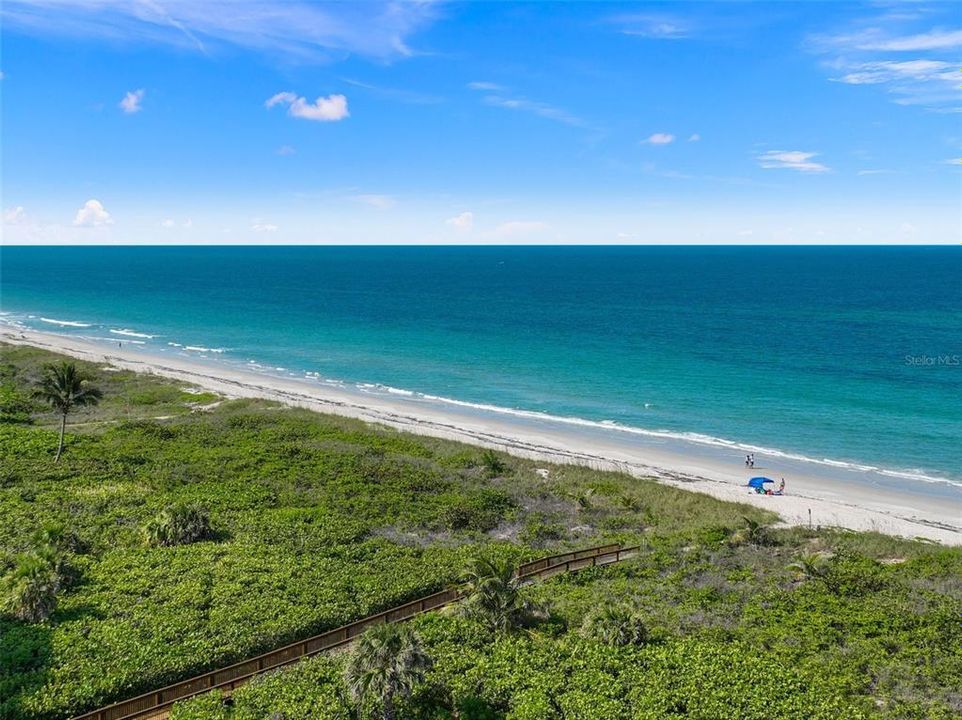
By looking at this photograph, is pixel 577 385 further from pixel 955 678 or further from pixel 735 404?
pixel 955 678

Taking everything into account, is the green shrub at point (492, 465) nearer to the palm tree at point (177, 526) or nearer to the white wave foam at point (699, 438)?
the palm tree at point (177, 526)

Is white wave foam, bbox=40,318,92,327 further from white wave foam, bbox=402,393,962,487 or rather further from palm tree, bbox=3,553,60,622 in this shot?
palm tree, bbox=3,553,60,622

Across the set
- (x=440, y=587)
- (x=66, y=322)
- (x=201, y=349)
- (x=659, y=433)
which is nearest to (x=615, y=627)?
(x=440, y=587)

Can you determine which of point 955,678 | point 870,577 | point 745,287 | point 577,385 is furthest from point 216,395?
point 745,287

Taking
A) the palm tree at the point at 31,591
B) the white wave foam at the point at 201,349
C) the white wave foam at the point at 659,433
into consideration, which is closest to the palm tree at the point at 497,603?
the palm tree at the point at 31,591

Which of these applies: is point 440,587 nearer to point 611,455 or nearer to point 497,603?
point 497,603

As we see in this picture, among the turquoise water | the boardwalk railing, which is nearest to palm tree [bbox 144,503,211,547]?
the boardwalk railing

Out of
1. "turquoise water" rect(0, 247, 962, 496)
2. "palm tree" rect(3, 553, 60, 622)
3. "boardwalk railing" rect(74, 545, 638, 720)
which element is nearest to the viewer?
"boardwalk railing" rect(74, 545, 638, 720)
